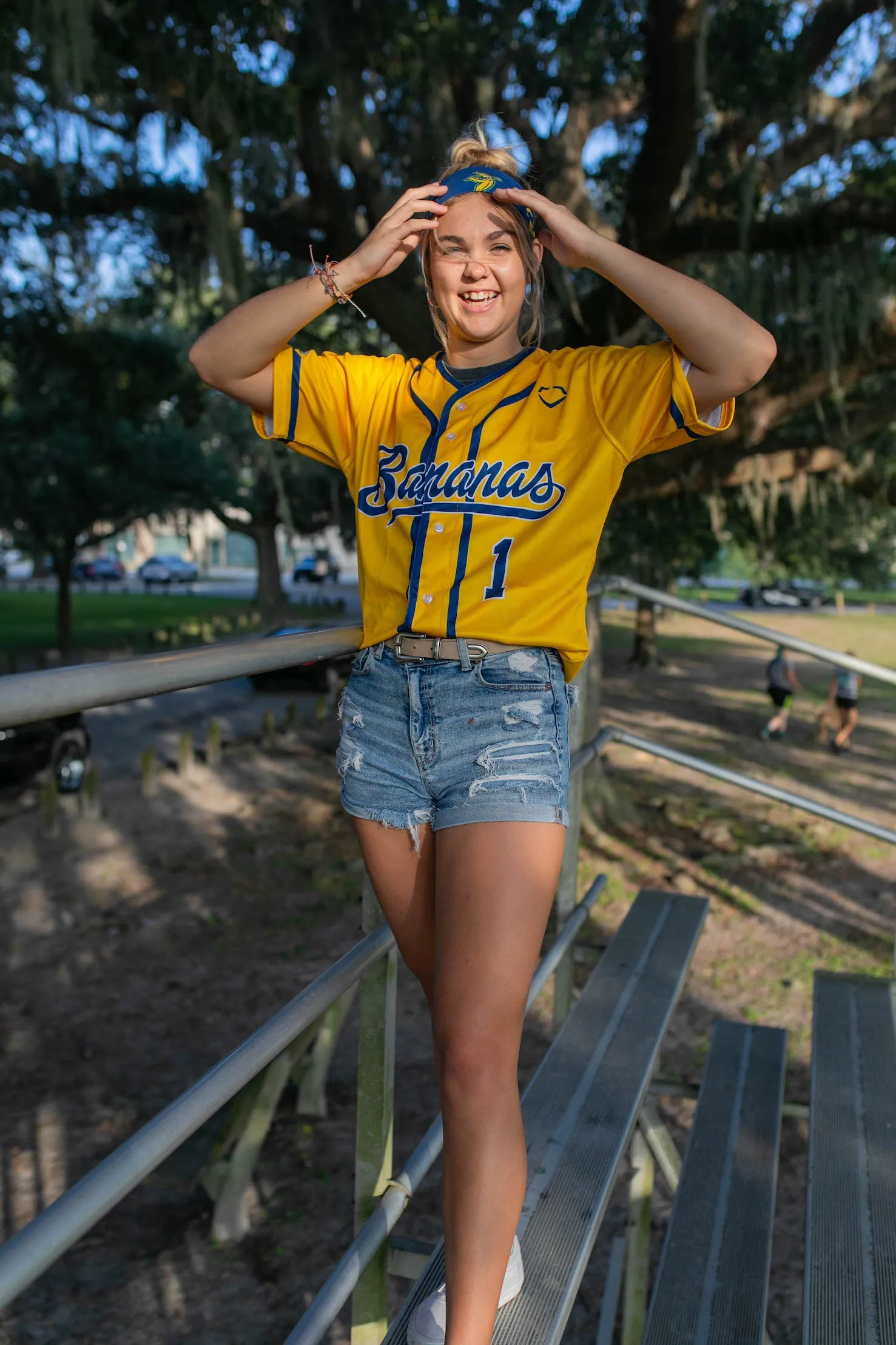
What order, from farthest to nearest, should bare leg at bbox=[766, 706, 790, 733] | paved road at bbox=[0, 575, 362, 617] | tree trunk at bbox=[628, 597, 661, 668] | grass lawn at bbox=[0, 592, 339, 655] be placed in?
paved road at bbox=[0, 575, 362, 617] < grass lawn at bbox=[0, 592, 339, 655] < tree trunk at bbox=[628, 597, 661, 668] < bare leg at bbox=[766, 706, 790, 733]

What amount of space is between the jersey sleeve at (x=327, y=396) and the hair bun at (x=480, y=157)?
0.34 metres

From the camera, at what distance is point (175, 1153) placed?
531 centimetres

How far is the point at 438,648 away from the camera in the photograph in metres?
1.62

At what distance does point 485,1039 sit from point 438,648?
557 millimetres

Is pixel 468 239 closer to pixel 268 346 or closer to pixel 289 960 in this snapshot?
pixel 268 346

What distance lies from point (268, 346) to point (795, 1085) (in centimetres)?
482

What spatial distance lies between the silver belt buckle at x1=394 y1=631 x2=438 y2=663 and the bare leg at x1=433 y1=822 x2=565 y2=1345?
274 millimetres

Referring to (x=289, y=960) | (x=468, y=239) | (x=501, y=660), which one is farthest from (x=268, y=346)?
(x=289, y=960)

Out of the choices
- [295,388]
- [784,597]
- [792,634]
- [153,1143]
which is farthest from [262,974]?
[784,597]

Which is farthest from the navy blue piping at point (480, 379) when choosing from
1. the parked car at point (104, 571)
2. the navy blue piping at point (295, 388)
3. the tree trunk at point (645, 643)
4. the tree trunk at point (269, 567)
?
the parked car at point (104, 571)

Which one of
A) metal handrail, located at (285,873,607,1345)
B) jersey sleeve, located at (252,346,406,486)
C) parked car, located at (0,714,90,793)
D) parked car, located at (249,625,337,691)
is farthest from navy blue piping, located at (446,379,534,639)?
parked car, located at (249,625,337,691)

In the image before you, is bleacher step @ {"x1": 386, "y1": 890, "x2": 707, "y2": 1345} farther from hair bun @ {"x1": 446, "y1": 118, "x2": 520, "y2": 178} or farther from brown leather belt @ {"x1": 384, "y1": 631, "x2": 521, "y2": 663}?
hair bun @ {"x1": 446, "y1": 118, "x2": 520, "y2": 178}

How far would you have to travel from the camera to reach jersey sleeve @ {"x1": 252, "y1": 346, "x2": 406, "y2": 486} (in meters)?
1.87

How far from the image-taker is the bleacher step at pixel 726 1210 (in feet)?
6.68
